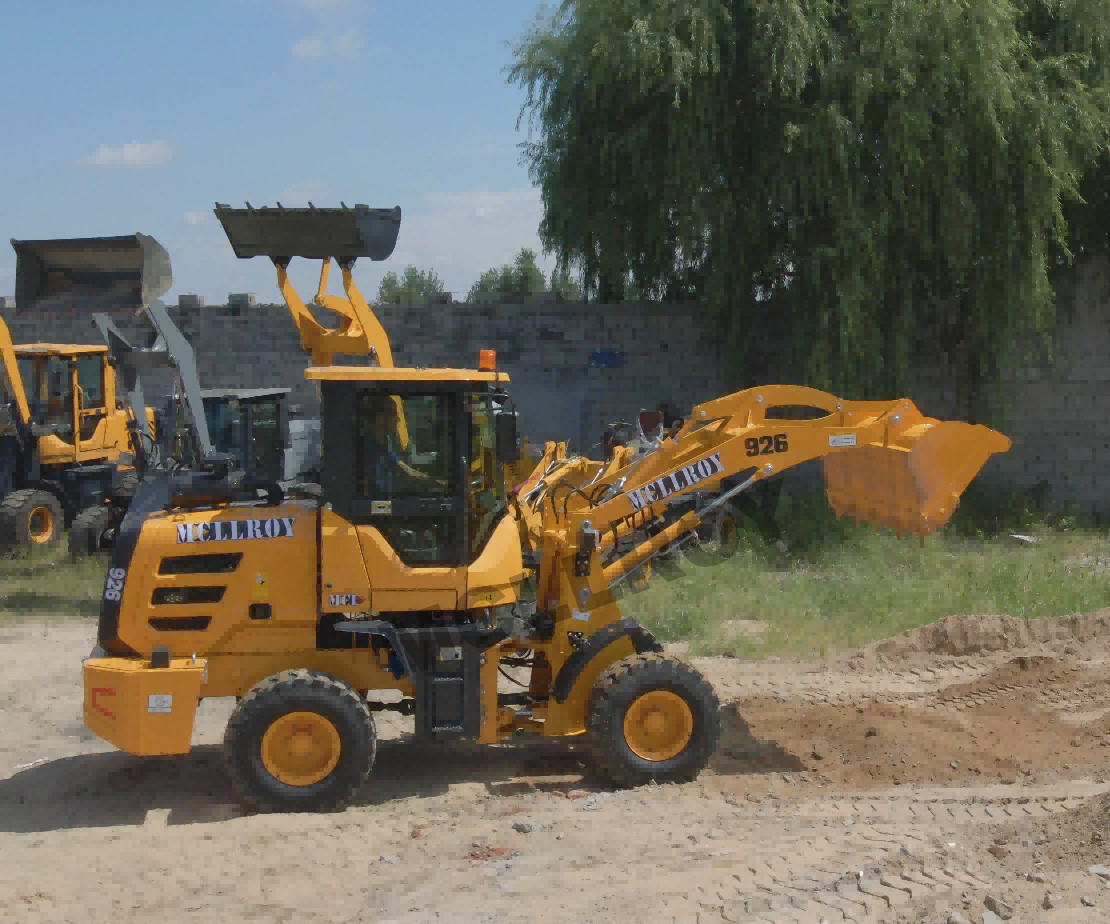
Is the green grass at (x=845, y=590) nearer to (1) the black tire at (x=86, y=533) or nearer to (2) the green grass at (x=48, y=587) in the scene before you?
(2) the green grass at (x=48, y=587)

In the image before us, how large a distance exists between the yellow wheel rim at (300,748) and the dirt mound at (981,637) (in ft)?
16.4

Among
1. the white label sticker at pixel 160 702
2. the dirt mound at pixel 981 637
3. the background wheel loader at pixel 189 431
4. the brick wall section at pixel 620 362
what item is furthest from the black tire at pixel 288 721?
the brick wall section at pixel 620 362

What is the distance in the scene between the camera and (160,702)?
6742mm

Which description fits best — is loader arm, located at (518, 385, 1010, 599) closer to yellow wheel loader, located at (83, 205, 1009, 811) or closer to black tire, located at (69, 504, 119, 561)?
yellow wheel loader, located at (83, 205, 1009, 811)

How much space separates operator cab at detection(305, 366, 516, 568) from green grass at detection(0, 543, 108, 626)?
294 inches

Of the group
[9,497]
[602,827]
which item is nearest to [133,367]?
[9,497]

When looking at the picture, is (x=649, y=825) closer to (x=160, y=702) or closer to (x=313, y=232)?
(x=160, y=702)

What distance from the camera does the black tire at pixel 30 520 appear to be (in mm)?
15445

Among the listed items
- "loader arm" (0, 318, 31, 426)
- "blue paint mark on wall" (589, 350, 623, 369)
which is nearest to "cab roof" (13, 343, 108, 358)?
"loader arm" (0, 318, 31, 426)

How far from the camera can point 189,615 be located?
7.02 metres

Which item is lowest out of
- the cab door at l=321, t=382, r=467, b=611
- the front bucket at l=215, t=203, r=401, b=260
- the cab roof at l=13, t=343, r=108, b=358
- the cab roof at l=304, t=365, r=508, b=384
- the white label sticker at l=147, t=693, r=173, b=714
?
the white label sticker at l=147, t=693, r=173, b=714

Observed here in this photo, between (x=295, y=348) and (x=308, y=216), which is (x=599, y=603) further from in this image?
(x=295, y=348)

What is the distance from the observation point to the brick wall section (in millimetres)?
18844

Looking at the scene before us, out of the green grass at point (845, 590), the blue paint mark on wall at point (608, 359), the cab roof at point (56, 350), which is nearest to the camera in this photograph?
A: the green grass at point (845, 590)
